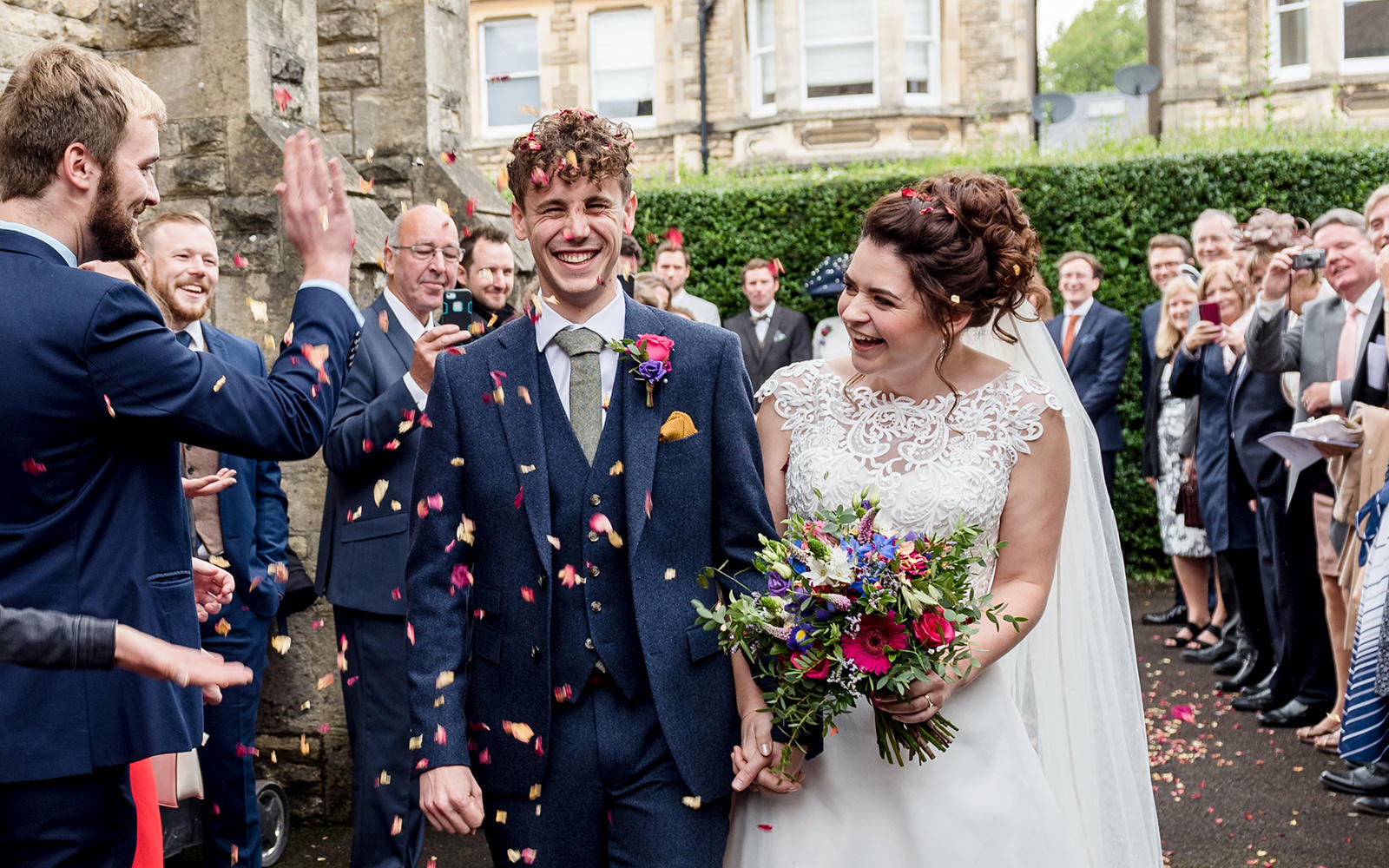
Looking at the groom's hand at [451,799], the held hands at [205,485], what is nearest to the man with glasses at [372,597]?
the held hands at [205,485]

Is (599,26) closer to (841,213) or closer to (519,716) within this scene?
(841,213)

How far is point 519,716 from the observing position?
2.80 meters

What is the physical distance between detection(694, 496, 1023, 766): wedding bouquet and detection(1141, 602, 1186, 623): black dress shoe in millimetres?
8134

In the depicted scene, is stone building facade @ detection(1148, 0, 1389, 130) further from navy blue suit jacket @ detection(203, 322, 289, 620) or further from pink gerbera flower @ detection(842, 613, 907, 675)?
pink gerbera flower @ detection(842, 613, 907, 675)

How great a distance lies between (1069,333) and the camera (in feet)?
36.1

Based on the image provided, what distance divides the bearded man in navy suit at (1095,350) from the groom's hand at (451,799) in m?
8.69

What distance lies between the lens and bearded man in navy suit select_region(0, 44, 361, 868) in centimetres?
262

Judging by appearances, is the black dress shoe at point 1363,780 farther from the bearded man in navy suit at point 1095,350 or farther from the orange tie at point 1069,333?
the orange tie at point 1069,333

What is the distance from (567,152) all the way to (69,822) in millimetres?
1743

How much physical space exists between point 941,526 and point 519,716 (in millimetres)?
1161

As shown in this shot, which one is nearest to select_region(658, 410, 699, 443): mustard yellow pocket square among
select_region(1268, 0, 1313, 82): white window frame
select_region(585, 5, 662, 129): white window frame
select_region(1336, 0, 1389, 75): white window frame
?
select_region(585, 5, 662, 129): white window frame

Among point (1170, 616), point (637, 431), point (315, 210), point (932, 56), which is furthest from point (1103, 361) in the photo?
point (932, 56)

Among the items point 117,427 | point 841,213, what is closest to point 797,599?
point 117,427

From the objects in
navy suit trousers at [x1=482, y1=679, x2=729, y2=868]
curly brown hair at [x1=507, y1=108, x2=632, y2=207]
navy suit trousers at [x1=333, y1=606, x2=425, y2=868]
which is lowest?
navy suit trousers at [x1=333, y1=606, x2=425, y2=868]
